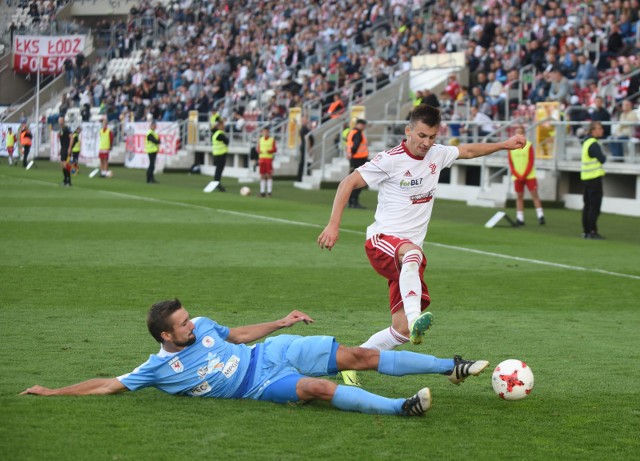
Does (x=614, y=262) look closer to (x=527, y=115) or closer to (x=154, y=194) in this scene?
(x=527, y=115)

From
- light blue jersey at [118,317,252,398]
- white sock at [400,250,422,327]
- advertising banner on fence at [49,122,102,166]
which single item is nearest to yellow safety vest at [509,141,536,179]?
white sock at [400,250,422,327]

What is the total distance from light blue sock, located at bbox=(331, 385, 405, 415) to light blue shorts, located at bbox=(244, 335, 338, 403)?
0.30m

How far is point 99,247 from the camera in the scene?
17141mm

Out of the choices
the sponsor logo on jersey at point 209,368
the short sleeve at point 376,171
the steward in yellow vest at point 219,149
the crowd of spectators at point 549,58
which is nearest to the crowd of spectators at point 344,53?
the crowd of spectators at point 549,58

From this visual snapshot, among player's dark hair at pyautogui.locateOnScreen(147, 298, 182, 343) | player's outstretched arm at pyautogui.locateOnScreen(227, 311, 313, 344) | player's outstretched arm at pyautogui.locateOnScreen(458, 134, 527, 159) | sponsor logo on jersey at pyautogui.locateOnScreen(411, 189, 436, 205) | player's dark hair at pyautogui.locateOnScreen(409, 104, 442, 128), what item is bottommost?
player's outstretched arm at pyautogui.locateOnScreen(227, 311, 313, 344)

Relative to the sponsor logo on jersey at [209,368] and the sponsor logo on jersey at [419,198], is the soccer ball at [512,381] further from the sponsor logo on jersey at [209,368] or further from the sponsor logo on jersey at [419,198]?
the sponsor logo on jersey at [209,368]

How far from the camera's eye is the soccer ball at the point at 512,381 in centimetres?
707

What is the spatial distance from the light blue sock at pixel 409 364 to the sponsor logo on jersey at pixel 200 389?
1.10 m

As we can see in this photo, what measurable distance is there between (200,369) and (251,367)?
0.33m

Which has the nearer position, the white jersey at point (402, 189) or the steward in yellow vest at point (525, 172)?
the white jersey at point (402, 189)

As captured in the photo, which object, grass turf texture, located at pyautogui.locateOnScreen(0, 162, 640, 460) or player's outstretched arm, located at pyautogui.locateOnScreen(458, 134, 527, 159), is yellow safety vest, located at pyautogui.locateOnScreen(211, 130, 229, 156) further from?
player's outstretched arm, located at pyautogui.locateOnScreen(458, 134, 527, 159)

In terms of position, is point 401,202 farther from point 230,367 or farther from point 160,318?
point 160,318

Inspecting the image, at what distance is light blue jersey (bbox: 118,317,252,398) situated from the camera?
6883 mm

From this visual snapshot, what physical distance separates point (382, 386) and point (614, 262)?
9.34 metres
